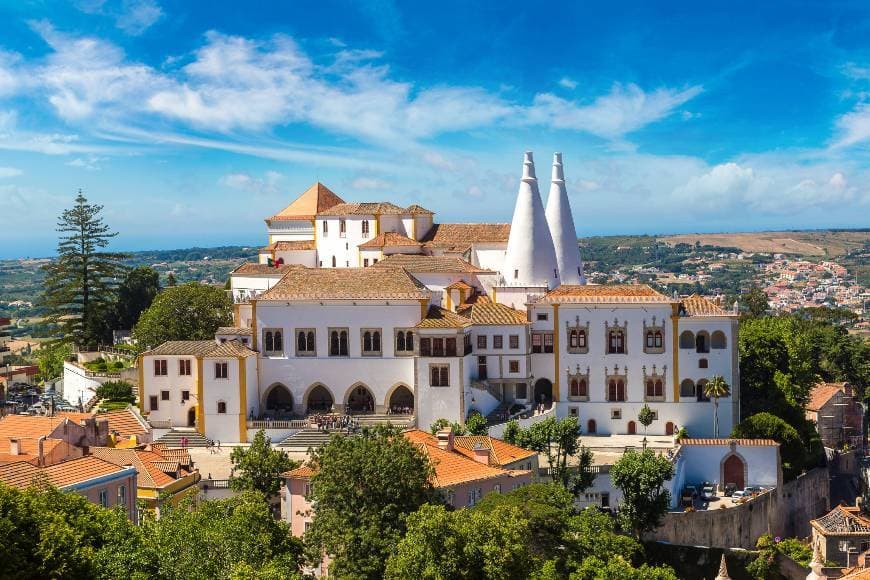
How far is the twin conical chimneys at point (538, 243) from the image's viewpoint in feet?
180

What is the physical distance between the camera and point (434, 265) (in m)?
57.2

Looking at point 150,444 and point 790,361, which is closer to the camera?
point 150,444

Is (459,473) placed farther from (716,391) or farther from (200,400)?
(200,400)

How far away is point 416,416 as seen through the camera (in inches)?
1932

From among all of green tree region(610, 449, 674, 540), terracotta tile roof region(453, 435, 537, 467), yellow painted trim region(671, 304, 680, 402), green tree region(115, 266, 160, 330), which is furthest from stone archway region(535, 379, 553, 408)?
green tree region(115, 266, 160, 330)

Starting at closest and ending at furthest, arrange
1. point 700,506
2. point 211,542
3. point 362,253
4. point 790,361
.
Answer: point 211,542 → point 700,506 → point 790,361 → point 362,253

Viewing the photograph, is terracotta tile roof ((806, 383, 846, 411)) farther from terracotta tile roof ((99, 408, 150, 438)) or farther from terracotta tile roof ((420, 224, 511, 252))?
terracotta tile roof ((99, 408, 150, 438))

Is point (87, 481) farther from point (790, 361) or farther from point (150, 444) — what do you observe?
point (790, 361)

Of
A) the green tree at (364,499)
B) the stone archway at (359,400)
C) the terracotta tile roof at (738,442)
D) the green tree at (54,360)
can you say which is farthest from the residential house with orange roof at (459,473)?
the green tree at (54,360)

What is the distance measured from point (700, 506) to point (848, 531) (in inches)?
269

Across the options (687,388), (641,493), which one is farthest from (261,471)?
(687,388)

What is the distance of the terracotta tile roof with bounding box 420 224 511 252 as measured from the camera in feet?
205

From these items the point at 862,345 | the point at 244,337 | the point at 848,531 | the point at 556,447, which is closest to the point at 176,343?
the point at 244,337

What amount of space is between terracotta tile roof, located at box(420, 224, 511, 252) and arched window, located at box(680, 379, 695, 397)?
48.6 feet
